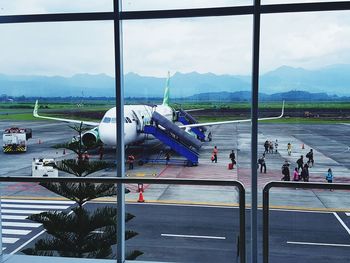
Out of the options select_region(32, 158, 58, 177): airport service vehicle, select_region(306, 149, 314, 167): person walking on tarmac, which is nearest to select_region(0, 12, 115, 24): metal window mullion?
select_region(32, 158, 58, 177): airport service vehicle

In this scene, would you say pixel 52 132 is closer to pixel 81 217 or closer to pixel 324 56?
pixel 81 217

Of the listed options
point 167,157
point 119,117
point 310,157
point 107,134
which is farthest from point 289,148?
point 119,117

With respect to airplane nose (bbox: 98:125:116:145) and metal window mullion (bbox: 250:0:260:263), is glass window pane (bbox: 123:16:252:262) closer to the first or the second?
metal window mullion (bbox: 250:0:260:263)

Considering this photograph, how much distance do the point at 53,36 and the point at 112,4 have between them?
96 cm

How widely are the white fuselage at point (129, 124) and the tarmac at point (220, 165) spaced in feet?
3.21

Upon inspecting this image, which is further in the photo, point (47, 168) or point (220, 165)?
point (220, 165)

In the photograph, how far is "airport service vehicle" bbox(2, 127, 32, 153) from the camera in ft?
36.8

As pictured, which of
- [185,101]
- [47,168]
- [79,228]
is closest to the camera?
[79,228]

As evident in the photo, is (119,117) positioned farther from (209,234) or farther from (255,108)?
(209,234)

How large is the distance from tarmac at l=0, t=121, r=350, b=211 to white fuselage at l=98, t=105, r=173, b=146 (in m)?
0.98

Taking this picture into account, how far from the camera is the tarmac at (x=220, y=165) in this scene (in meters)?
9.31

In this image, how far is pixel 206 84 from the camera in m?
4.62

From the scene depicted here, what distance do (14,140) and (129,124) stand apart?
394 cm

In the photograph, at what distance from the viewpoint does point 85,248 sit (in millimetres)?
4434
